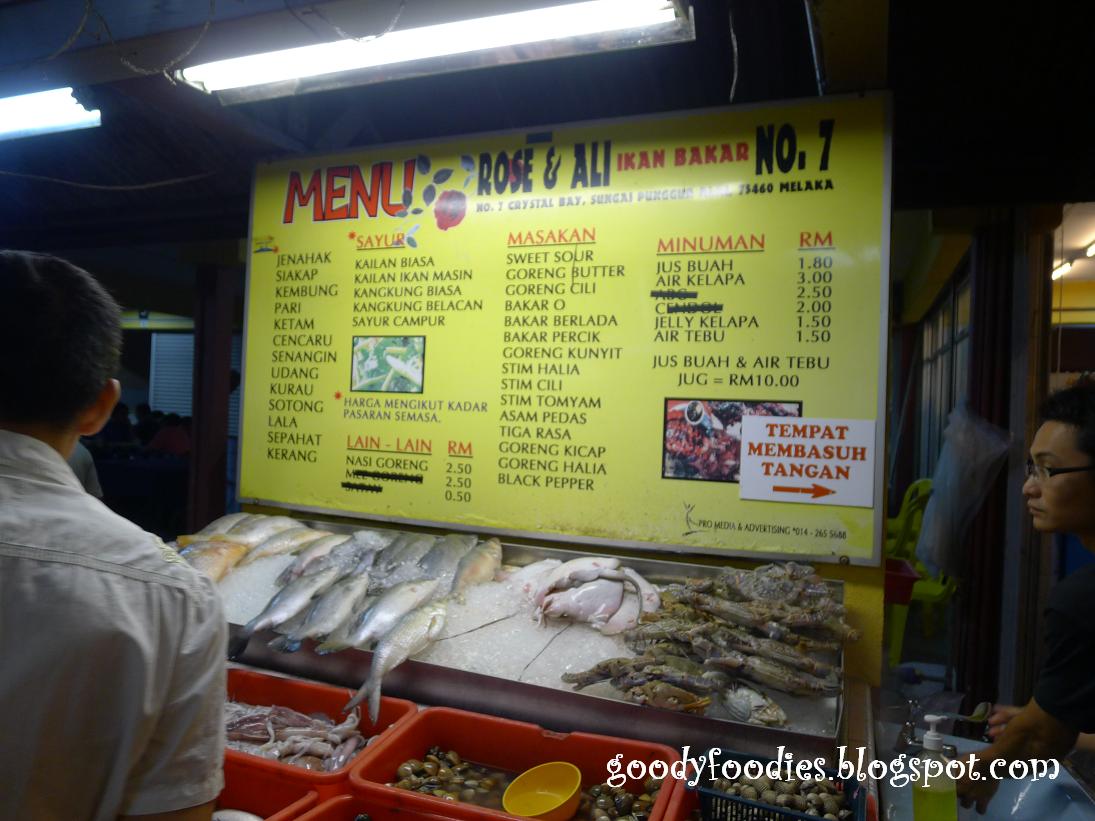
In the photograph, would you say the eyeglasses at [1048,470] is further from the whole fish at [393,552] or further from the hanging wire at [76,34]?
the hanging wire at [76,34]

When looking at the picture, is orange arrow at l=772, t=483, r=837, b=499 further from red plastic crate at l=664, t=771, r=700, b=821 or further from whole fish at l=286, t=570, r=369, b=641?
whole fish at l=286, t=570, r=369, b=641

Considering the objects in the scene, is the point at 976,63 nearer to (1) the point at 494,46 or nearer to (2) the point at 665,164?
(2) the point at 665,164

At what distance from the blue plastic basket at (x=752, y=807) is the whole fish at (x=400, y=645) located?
3.53 ft

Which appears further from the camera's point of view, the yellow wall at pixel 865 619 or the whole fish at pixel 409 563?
the whole fish at pixel 409 563

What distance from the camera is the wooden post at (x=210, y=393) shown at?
562 cm

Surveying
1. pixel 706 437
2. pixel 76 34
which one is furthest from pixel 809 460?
pixel 76 34

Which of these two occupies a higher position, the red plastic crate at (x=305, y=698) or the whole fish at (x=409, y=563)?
the whole fish at (x=409, y=563)

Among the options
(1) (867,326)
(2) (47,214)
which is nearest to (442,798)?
(1) (867,326)

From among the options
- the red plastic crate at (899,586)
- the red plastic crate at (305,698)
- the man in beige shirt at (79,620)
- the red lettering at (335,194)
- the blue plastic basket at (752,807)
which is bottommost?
the red plastic crate at (305,698)

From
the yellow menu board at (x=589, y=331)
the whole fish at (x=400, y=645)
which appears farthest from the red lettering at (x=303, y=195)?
the whole fish at (x=400, y=645)

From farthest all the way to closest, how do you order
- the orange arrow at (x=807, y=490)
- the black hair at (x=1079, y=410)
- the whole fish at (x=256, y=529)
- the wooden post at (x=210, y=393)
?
the wooden post at (x=210, y=393) → the whole fish at (x=256, y=529) → the orange arrow at (x=807, y=490) → the black hair at (x=1079, y=410)

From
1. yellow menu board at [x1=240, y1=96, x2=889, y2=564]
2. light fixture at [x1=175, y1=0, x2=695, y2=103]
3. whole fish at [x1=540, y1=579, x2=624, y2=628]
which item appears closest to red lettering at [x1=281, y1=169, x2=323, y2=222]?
yellow menu board at [x1=240, y1=96, x2=889, y2=564]

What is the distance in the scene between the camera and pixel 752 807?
184 centimetres

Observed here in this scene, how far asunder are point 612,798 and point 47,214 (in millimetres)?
5994
